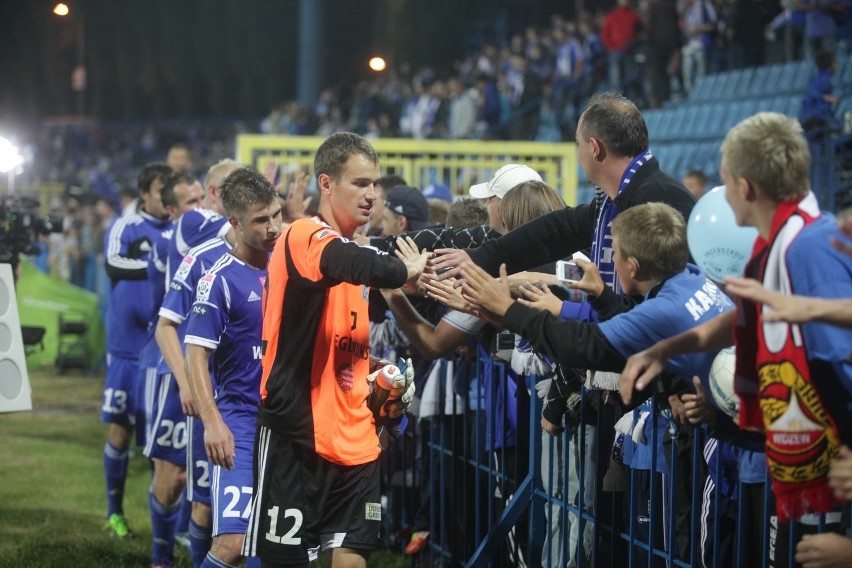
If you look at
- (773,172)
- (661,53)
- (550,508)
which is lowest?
(550,508)

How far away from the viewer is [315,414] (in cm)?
415

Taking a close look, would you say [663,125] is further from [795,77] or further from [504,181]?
[504,181]

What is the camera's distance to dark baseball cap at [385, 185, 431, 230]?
662 centimetres

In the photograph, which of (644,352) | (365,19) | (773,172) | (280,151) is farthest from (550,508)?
(365,19)

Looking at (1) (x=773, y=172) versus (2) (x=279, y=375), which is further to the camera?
(2) (x=279, y=375)

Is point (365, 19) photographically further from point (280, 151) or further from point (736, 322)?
point (736, 322)

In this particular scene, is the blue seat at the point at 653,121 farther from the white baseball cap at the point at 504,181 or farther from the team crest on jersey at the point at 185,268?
the team crest on jersey at the point at 185,268

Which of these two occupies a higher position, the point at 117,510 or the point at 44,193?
the point at 44,193

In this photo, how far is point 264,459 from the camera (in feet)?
13.9

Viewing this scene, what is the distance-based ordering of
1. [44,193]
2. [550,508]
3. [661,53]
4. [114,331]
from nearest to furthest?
[550,508] → [114,331] → [661,53] → [44,193]

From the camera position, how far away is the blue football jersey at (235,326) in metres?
4.96

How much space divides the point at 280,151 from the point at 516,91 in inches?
390

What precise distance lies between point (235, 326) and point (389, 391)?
106 cm

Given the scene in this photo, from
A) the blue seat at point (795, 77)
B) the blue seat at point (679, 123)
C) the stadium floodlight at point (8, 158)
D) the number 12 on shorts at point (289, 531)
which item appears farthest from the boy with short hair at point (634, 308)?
the blue seat at point (679, 123)
